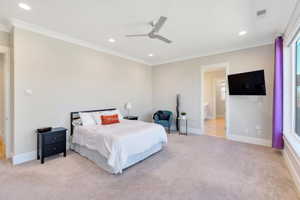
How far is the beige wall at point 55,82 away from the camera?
2988 mm

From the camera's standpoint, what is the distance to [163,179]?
7.89 feet

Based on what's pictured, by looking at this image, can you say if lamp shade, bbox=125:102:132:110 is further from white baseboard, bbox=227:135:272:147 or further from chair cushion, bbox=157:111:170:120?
white baseboard, bbox=227:135:272:147

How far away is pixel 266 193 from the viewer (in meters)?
2.04

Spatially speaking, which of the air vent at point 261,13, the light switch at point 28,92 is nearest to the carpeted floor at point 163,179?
the light switch at point 28,92

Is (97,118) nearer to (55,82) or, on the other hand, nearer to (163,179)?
(55,82)

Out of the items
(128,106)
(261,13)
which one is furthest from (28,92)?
(261,13)

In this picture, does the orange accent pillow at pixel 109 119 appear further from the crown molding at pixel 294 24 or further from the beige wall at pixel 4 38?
the crown molding at pixel 294 24

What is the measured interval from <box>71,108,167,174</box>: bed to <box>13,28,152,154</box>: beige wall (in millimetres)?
654

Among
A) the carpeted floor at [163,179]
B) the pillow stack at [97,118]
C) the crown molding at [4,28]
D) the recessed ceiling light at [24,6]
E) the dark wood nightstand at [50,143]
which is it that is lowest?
the carpeted floor at [163,179]

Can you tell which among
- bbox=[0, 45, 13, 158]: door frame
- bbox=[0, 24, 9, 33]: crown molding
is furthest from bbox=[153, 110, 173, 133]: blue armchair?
bbox=[0, 24, 9, 33]: crown molding

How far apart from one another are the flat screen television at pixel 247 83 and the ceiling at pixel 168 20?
95cm

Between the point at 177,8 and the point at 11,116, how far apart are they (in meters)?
4.11

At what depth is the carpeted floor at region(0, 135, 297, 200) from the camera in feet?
6.63

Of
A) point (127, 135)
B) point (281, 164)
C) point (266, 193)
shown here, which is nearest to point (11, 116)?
point (127, 135)
